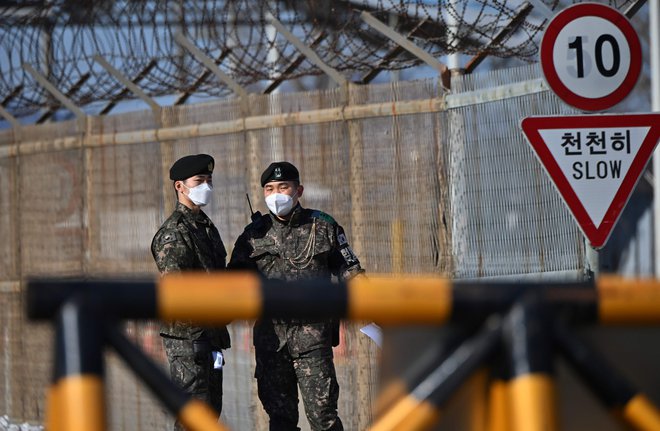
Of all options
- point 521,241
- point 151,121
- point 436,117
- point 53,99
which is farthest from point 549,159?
point 53,99

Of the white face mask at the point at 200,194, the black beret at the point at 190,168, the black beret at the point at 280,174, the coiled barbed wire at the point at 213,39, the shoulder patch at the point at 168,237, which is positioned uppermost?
the coiled barbed wire at the point at 213,39

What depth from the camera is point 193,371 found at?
6719mm

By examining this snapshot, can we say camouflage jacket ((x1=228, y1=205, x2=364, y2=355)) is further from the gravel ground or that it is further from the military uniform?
the gravel ground

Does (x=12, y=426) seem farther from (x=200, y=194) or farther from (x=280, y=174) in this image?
(x=280, y=174)

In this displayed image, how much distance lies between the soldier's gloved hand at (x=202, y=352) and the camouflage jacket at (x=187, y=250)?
0.03 metres

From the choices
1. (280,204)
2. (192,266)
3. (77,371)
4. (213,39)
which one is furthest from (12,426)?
(77,371)

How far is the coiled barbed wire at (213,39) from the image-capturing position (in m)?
7.50

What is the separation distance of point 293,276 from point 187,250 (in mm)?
594

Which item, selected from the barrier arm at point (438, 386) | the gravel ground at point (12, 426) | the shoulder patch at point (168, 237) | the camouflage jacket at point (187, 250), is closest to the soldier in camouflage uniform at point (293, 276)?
the camouflage jacket at point (187, 250)

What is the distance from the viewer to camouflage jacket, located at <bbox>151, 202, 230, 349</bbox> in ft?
22.0

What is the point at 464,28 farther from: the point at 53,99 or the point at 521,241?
the point at 53,99

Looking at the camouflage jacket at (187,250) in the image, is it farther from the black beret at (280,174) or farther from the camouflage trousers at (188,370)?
the black beret at (280,174)

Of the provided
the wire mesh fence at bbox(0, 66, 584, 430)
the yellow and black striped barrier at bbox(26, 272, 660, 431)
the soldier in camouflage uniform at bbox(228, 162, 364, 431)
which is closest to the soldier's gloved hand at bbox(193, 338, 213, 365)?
the soldier in camouflage uniform at bbox(228, 162, 364, 431)

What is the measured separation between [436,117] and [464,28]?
0.54 metres
